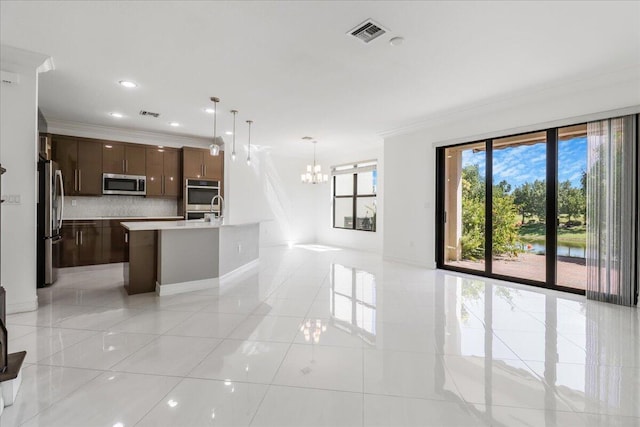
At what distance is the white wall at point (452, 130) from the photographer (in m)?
3.60

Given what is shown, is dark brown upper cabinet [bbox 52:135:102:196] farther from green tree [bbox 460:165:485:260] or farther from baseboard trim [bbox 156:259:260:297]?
green tree [bbox 460:165:485:260]

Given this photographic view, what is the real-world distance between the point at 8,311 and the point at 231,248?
8.11 ft

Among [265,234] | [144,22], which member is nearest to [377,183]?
[265,234]

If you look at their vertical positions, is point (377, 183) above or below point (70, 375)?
above

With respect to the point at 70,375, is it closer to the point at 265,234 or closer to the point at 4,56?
the point at 4,56

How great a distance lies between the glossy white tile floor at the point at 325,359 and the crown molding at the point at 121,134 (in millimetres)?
3346

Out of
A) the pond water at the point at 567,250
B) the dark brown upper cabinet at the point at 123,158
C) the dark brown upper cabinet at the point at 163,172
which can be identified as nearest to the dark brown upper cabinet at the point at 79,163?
the dark brown upper cabinet at the point at 123,158

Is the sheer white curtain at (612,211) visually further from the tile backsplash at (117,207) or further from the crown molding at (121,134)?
the tile backsplash at (117,207)

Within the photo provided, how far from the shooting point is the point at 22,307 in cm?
316

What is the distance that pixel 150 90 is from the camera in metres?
4.09

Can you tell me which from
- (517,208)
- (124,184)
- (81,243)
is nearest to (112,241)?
(81,243)

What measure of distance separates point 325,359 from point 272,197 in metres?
6.57

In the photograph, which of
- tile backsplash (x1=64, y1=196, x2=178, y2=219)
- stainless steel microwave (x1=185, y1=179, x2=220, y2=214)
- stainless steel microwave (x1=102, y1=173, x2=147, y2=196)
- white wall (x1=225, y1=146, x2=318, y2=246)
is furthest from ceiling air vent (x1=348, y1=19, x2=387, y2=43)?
tile backsplash (x1=64, y1=196, x2=178, y2=219)

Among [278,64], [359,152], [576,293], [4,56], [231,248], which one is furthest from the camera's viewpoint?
[359,152]
